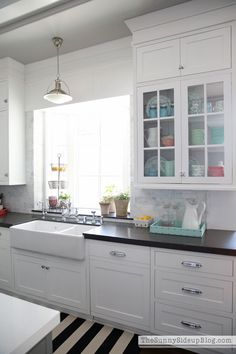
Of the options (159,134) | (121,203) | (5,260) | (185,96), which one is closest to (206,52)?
(185,96)

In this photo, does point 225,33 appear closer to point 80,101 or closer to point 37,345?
point 80,101

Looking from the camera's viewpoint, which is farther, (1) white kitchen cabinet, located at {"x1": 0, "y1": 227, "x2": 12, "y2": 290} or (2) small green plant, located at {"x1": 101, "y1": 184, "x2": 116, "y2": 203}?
(2) small green plant, located at {"x1": 101, "y1": 184, "x2": 116, "y2": 203}

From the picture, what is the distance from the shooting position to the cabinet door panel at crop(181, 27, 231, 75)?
6.06 ft

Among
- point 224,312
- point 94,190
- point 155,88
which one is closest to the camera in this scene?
point 224,312

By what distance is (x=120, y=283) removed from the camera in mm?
2004

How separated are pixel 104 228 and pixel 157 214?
0.54 metres

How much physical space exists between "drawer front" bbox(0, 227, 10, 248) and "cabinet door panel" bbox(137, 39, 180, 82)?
6.70 ft

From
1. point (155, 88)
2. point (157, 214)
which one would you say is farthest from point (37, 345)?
point (155, 88)

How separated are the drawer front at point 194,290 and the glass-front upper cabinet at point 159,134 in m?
0.76

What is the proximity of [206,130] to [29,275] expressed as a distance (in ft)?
7.02

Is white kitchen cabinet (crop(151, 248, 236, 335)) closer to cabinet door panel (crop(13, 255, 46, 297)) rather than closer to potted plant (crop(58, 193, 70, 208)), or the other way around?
cabinet door panel (crop(13, 255, 46, 297))

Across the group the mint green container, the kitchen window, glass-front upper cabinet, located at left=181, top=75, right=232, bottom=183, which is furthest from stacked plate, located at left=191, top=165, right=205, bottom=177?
the kitchen window

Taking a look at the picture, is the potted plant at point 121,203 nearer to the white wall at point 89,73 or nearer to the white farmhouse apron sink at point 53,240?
the white farmhouse apron sink at point 53,240

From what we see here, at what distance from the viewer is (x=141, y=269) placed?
1917mm
